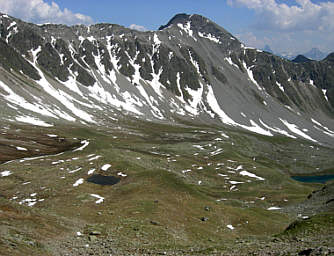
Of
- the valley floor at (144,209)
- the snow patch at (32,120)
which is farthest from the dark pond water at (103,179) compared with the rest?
the snow patch at (32,120)

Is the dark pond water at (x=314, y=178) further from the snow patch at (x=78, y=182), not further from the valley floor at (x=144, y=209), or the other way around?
the snow patch at (x=78, y=182)

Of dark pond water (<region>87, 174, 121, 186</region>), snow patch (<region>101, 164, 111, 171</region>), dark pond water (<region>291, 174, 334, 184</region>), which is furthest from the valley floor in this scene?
dark pond water (<region>291, 174, 334, 184</region>)

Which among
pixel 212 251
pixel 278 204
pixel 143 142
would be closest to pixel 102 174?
pixel 278 204

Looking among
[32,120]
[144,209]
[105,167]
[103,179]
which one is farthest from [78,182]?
[32,120]

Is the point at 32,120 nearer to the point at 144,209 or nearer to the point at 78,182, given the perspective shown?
the point at 78,182

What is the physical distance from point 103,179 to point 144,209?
29569 millimetres

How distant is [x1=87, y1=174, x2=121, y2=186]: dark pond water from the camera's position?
76.8m

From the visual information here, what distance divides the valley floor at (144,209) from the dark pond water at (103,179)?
0.90 m

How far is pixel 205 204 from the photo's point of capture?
59.3 meters

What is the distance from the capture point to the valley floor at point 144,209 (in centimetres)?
3422

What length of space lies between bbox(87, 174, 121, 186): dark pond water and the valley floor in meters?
0.90

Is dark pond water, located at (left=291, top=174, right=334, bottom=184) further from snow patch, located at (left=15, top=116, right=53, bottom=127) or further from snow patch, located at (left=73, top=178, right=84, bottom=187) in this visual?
snow patch, located at (left=15, top=116, right=53, bottom=127)

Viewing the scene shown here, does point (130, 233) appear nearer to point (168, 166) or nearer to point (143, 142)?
point (168, 166)

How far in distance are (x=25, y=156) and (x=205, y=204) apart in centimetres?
6885
